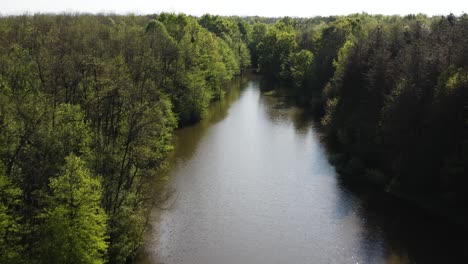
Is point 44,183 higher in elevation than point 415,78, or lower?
lower

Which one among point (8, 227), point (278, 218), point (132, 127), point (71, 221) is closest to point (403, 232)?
point (278, 218)

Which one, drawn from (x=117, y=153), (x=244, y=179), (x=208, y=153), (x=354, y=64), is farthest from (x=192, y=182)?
(x=354, y=64)

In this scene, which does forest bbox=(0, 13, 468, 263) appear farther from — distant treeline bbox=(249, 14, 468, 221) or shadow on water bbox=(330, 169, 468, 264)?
shadow on water bbox=(330, 169, 468, 264)

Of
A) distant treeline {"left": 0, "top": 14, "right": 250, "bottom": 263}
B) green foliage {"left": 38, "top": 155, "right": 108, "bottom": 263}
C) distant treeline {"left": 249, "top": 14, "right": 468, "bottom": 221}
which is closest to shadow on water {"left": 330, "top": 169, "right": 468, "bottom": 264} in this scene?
distant treeline {"left": 249, "top": 14, "right": 468, "bottom": 221}

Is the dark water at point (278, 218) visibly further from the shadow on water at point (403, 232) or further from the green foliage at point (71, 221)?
the green foliage at point (71, 221)

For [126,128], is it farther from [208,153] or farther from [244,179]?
[208,153]

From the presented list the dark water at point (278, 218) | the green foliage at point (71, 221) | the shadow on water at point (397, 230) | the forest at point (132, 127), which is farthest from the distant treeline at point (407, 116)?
the green foliage at point (71, 221)

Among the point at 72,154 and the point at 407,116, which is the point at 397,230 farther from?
the point at 72,154
